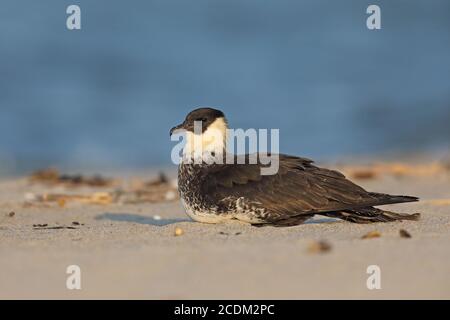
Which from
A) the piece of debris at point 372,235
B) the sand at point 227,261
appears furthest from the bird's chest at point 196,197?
the piece of debris at point 372,235

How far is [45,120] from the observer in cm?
2016

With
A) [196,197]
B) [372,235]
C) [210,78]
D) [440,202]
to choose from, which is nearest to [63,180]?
[196,197]

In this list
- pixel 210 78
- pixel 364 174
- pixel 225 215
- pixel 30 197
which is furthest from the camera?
pixel 210 78

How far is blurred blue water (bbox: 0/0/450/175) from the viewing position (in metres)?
19.3

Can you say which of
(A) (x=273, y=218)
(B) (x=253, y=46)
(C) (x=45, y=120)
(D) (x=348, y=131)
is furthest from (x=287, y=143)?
(A) (x=273, y=218)

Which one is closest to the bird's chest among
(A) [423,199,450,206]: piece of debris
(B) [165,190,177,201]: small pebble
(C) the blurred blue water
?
(B) [165,190,177,201]: small pebble

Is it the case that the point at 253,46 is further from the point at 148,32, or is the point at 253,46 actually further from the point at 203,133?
the point at 203,133

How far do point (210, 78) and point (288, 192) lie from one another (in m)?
16.5

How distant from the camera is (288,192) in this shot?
6.82m

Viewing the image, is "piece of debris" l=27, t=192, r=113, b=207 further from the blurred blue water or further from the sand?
the blurred blue water

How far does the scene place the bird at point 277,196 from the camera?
22.1 feet

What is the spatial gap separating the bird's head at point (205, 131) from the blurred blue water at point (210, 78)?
917 centimetres

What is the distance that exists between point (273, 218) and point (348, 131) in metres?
13.9

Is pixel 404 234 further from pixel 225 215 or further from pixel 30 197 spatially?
pixel 30 197
